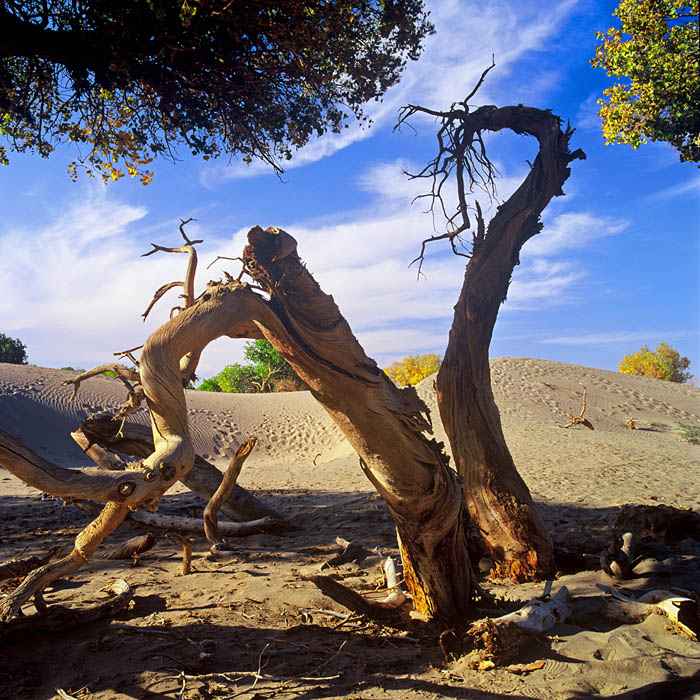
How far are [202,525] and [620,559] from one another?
5.07 metres

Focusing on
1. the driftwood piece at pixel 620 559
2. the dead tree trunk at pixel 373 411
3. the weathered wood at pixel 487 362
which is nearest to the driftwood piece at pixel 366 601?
the dead tree trunk at pixel 373 411

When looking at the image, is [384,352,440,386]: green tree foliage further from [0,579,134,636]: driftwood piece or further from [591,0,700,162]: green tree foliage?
[0,579,134,636]: driftwood piece

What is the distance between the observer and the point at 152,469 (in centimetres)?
233

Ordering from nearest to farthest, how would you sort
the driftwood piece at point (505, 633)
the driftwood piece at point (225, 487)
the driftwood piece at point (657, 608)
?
the driftwood piece at point (505, 633) < the driftwood piece at point (657, 608) < the driftwood piece at point (225, 487)

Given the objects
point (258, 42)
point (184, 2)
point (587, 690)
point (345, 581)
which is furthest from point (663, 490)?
point (184, 2)

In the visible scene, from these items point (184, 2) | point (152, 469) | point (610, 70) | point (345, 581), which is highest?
point (610, 70)

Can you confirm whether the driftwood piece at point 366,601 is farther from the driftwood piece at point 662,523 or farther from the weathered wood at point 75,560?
the driftwood piece at point 662,523

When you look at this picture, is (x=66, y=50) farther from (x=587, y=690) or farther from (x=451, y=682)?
(x=587, y=690)

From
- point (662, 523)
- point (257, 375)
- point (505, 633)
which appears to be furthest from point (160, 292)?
point (257, 375)

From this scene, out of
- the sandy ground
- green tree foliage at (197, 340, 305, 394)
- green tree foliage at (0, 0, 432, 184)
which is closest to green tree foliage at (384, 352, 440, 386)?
green tree foliage at (197, 340, 305, 394)

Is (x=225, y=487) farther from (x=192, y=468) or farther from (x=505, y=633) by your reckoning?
(x=505, y=633)

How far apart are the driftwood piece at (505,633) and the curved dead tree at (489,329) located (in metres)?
1.35

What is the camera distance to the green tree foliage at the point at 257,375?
29.2 m

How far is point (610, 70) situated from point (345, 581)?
1258 centimetres
